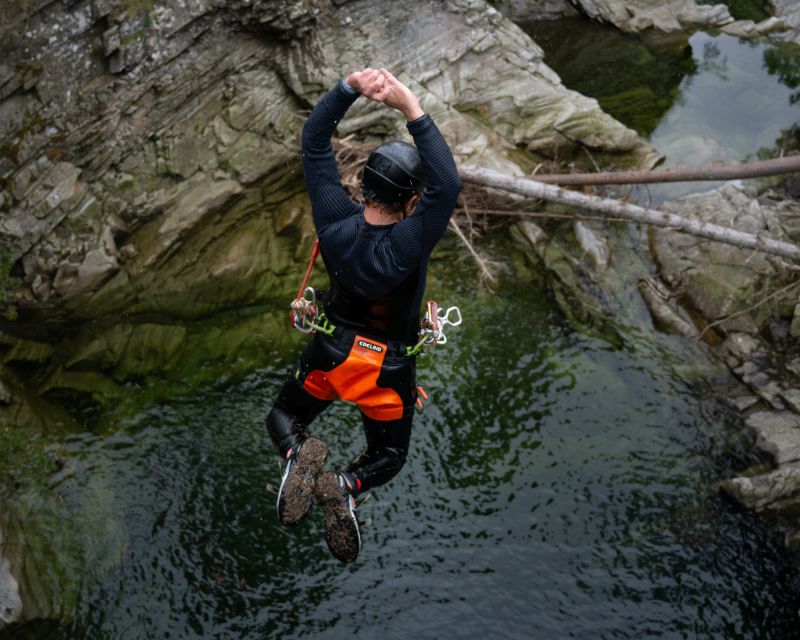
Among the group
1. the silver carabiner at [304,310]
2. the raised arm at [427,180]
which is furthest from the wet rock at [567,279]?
the raised arm at [427,180]

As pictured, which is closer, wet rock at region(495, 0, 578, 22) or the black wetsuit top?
the black wetsuit top

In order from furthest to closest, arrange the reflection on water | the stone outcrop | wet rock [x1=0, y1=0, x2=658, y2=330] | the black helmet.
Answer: the reflection on water
wet rock [x1=0, y1=0, x2=658, y2=330]
the stone outcrop
the black helmet

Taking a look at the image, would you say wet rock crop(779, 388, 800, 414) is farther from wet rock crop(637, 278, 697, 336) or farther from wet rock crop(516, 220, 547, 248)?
wet rock crop(516, 220, 547, 248)

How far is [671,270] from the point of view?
31.7 feet

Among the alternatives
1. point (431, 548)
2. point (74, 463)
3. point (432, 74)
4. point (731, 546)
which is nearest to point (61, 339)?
point (74, 463)

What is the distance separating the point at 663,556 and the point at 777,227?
17.3 ft

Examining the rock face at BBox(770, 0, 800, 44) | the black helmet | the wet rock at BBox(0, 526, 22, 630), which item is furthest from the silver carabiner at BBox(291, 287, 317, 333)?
the rock face at BBox(770, 0, 800, 44)

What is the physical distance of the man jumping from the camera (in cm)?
395

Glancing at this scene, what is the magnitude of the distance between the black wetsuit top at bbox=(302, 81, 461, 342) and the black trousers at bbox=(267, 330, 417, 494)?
0.13 m

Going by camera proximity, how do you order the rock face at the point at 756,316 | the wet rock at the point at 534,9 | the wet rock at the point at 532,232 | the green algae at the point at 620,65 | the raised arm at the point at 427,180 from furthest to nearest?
the wet rock at the point at 534,9
the green algae at the point at 620,65
the wet rock at the point at 532,232
the rock face at the point at 756,316
the raised arm at the point at 427,180

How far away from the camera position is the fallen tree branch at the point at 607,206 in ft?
29.6

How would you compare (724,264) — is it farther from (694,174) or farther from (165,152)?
(165,152)

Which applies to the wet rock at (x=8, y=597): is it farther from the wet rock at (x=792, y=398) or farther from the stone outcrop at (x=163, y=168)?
the wet rock at (x=792, y=398)

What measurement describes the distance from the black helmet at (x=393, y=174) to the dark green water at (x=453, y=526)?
11.4 ft
